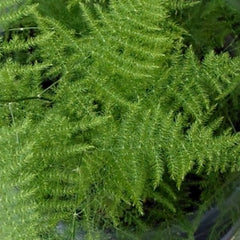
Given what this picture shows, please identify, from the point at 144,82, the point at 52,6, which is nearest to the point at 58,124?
the point at 144,82

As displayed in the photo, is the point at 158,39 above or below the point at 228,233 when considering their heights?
above

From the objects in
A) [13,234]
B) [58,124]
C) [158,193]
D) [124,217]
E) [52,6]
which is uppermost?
[52,6]

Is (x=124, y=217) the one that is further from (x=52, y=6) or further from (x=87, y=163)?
(x=52, y=6)

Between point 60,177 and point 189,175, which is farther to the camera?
point 189,175

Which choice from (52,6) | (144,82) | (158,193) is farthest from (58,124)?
(52,6)

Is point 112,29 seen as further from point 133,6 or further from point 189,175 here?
point 189,175

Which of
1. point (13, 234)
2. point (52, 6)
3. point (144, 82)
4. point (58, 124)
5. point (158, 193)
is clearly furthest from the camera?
point (52, 6)

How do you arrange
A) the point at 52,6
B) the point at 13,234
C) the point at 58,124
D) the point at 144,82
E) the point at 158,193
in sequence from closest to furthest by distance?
the point at 13,234 → the point at 58,124 → the point at 144,82 → the point at 158,193 → the point at 52,6
